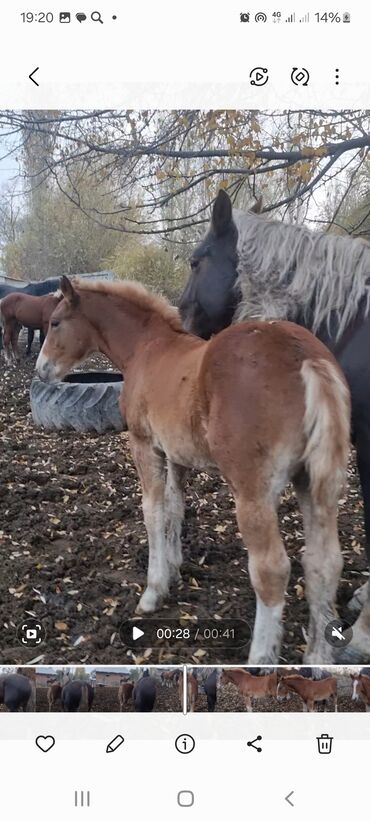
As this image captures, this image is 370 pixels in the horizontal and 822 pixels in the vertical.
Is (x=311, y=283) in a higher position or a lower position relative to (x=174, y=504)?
higher

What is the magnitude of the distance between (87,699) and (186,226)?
1.42 meters

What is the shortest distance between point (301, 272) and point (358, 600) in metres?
1.10

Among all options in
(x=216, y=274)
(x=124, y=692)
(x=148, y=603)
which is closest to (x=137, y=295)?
(x=216, y=274)

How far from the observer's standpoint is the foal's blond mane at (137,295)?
6.28 feet

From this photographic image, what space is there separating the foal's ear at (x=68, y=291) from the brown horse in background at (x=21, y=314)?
4 cm

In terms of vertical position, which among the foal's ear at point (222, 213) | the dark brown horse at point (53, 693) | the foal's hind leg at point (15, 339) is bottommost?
the dark brown horse at point (53, 693)

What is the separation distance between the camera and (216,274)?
1.74 metres

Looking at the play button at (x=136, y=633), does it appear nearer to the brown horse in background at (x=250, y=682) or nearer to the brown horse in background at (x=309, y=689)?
the brown horse in background at (x=250, y=682)

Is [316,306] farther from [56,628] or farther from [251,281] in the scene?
[56,628]
